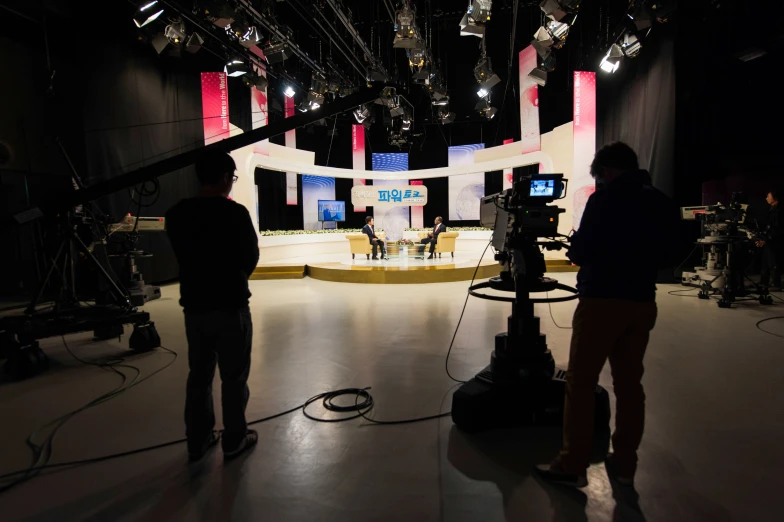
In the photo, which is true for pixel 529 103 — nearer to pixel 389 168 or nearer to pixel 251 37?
pixel 389 168

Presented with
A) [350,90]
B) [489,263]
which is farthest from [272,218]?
[489,263]

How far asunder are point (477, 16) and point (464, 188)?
28.7 feet

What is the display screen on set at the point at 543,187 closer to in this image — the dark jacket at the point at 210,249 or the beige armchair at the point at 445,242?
the dark jacket at the point at 210,249

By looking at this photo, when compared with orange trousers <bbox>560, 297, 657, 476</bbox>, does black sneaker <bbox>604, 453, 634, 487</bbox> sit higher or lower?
lower

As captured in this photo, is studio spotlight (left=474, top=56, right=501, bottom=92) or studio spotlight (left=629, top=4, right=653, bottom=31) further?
studio spotlight (left=474, top=56, right=501, bottom=92)

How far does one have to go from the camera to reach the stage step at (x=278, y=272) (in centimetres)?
884

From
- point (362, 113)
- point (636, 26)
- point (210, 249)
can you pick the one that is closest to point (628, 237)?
point (210, 249)

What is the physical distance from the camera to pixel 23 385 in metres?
2.99

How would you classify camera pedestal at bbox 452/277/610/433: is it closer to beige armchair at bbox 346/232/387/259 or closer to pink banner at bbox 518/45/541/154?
Answer: beige armchair at bbox 346/232/387/259

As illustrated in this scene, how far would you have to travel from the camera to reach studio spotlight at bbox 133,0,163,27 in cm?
556

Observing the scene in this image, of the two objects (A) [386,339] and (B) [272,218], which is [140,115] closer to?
(B) [272,218]

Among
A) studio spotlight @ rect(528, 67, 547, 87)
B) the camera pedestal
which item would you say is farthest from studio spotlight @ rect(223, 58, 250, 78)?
the camera pedestal

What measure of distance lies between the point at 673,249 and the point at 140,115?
9171 millimetres

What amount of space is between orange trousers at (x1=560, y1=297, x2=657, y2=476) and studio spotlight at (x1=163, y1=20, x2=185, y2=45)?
7.24m
